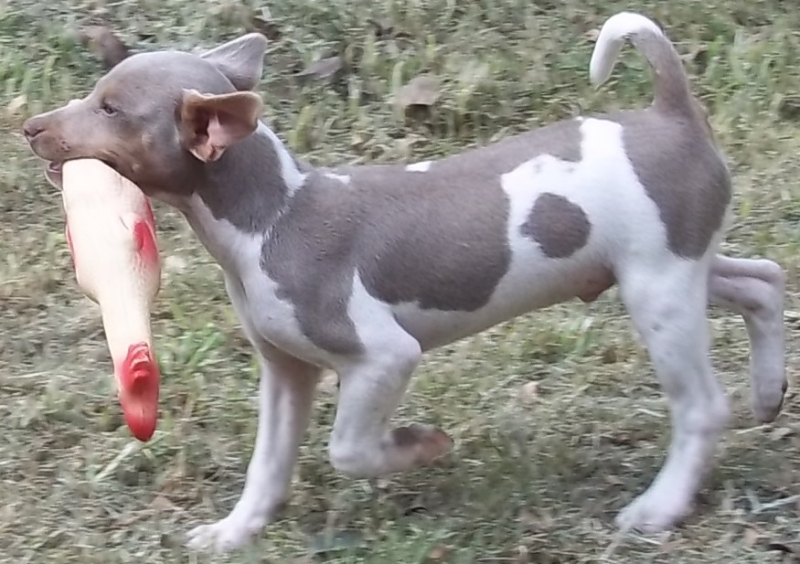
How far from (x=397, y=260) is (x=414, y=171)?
Answer: 21 cm

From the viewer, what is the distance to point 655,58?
112 inches

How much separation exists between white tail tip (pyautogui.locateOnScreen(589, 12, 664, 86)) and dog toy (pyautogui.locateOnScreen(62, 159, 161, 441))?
0.96 m

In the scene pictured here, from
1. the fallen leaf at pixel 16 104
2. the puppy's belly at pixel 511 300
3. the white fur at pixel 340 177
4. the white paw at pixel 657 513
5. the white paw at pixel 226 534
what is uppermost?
the white fur at pixel 340 177

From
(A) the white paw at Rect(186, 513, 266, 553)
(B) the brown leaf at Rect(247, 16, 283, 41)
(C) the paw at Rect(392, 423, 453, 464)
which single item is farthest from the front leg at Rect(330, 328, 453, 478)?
(B) the brown leaf at Rect(247, 16, 283, 41)

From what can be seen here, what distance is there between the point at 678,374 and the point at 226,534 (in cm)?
95

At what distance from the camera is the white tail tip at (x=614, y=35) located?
288 centimetres

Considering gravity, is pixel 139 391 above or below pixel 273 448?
above

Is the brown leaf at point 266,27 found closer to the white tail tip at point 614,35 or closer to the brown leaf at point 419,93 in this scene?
the brown leaf at point 419,93

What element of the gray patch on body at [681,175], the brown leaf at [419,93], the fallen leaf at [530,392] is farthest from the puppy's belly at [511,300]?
the brown leaf at [419,93]

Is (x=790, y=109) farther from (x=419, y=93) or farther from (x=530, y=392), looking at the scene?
(x=530, y=392)

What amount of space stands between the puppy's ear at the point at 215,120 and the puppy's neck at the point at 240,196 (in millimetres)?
96

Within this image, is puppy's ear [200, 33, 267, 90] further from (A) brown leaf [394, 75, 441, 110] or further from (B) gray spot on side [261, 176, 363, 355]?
(A) brown leaf [394, 75, 441, 110]

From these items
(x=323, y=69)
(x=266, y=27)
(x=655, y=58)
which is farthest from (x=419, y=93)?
(x=655, y=58)

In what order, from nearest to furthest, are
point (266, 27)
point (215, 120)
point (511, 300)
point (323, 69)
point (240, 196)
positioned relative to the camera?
point (215, 120) → point (240, 196) → point (511, 300) → point (323, 69) → point (266, 27)
